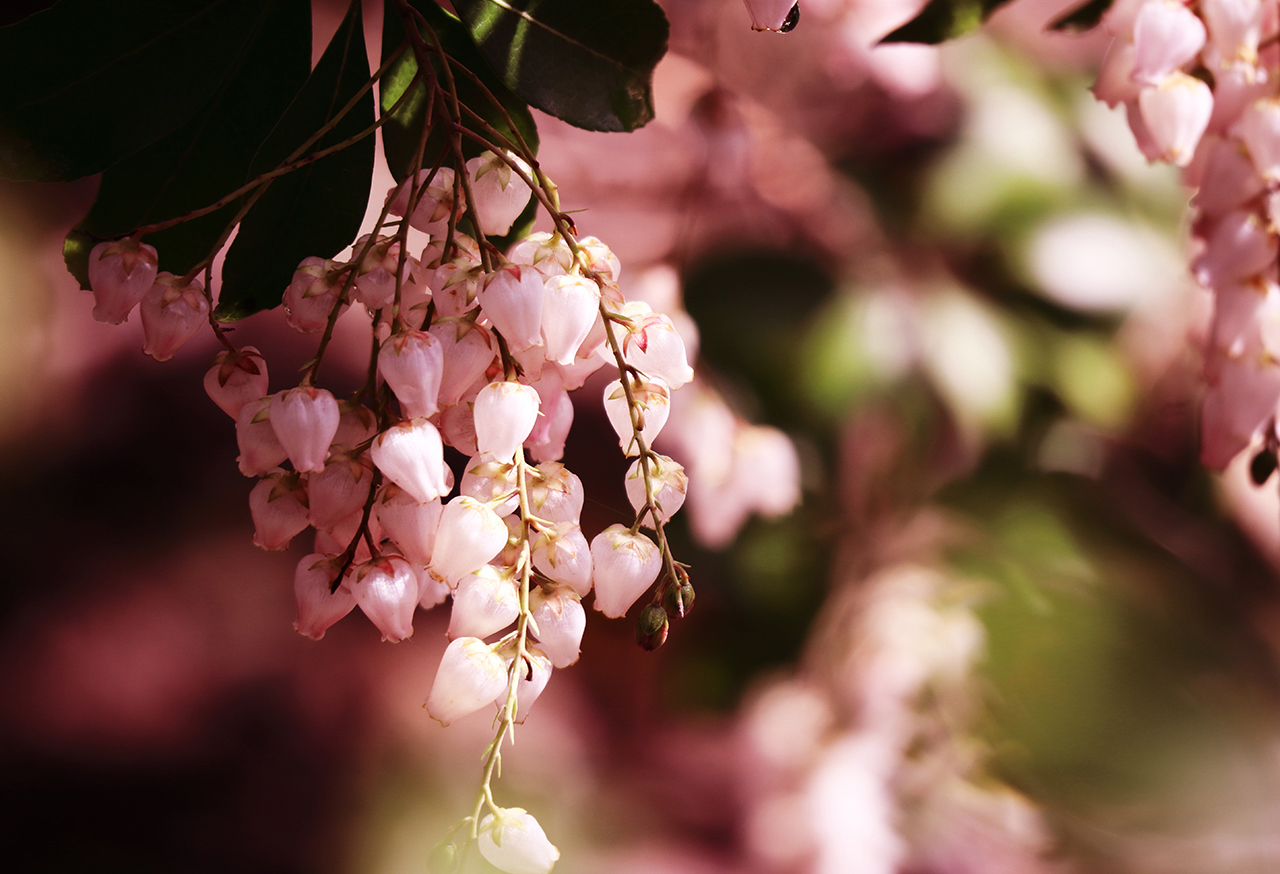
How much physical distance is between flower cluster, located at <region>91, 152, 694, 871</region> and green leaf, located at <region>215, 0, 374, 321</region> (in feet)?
0.25

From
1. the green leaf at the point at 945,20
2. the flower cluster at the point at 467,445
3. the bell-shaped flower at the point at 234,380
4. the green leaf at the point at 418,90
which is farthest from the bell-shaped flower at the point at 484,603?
the green leaf at the point at 945,20

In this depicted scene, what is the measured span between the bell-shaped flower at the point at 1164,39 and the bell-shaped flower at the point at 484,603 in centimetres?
44

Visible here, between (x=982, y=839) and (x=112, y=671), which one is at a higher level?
(x=112, y=671)

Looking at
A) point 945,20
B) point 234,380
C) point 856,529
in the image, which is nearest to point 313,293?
point 234,380

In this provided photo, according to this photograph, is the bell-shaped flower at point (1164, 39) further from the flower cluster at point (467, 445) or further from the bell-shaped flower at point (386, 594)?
the bell-shaped flower at point (386, 594)

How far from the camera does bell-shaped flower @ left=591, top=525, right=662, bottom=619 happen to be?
34 centimetres

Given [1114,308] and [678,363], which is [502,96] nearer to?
[678,363]

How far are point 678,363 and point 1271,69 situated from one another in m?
0.47

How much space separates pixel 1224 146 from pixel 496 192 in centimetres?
46

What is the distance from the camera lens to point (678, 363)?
14.2 inches

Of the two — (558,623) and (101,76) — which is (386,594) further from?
(101,76)

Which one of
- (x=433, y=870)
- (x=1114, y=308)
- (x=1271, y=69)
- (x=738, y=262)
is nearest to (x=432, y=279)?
(x=433, y=870)

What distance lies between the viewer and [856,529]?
2.41ft

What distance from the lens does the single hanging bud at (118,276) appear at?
341 mm
